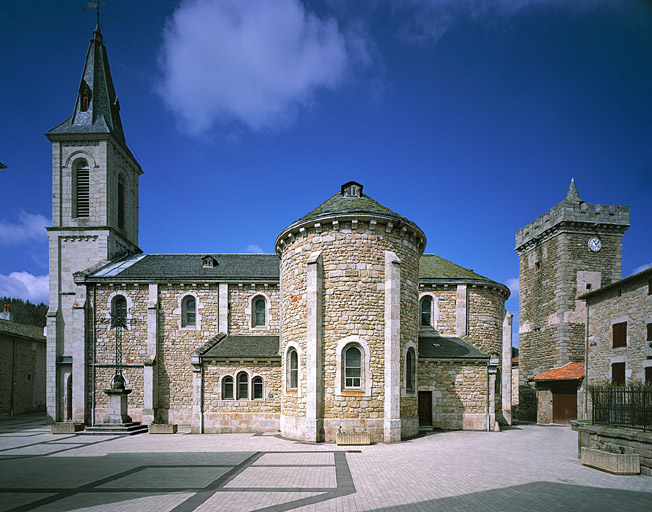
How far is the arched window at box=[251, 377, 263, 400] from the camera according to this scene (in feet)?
70.7

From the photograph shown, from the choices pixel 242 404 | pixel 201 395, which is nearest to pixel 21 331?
pixel 201 395

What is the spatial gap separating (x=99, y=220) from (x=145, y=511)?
23.6 m

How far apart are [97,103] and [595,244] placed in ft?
116

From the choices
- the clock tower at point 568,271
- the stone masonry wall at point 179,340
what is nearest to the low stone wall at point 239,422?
the stone masonry wall at point 179,340

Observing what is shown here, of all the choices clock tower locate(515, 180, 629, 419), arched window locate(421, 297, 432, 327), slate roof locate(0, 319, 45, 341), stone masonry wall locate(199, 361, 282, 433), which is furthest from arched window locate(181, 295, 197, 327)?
clock tower locate(515, 180, 629, 419)

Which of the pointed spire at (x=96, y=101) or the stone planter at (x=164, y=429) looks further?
the pointed spire at (x=96, y=101)

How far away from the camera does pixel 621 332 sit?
2069 cm

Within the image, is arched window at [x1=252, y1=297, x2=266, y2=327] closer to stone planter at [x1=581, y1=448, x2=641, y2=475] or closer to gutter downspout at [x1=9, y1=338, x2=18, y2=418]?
stone planter at [x1=581, y1=448, x2=641, y2=475]

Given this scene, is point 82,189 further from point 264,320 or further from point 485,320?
point 485,320

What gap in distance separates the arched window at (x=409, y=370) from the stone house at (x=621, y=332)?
26.0 ft

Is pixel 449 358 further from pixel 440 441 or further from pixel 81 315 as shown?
pixel 81 315

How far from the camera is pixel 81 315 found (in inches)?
978

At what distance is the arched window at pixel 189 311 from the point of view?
25188 mm

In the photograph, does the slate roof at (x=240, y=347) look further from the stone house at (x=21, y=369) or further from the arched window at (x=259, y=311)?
the stone house at (x=21, y=369)
